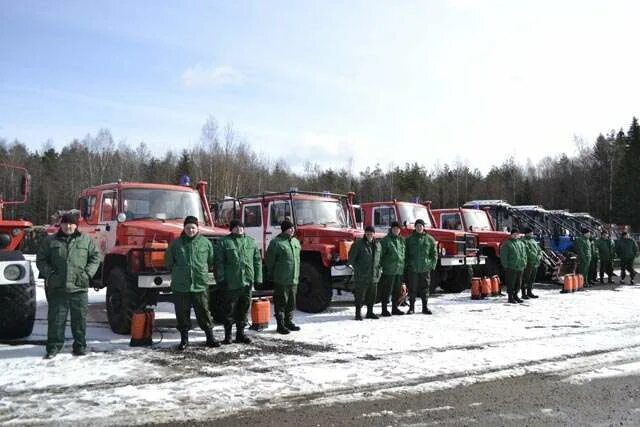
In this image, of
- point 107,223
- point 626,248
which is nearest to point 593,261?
point 626,248

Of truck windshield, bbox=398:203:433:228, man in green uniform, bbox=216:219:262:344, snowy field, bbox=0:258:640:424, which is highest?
truck windshield, bbox=398:203:433:228

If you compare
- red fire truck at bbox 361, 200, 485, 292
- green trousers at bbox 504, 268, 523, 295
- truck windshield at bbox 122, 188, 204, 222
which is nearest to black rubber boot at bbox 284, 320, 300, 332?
truck windshield at bbox 122, 188, 204, 222

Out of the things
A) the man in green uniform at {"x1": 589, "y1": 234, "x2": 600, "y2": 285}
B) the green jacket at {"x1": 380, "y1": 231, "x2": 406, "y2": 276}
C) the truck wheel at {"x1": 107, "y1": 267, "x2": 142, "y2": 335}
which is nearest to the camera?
the truck wheel at {"x1": 107, "y1": 267, "x2": 142, "y2": 335}

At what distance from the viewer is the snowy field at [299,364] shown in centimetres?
520

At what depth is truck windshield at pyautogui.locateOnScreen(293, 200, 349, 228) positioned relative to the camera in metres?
11.7

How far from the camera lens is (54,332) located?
23.1 ft

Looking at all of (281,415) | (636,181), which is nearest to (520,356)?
(281,415)

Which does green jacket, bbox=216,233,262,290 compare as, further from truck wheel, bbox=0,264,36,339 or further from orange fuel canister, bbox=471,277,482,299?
orange fuel canister, bbox=471,277,482,299

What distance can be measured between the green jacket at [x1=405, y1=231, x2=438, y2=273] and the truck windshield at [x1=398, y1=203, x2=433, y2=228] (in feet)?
11.0

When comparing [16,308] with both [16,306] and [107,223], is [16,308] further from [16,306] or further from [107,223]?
[107,223]

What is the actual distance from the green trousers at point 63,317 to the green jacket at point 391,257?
5399mm

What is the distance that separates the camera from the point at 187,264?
7578mm

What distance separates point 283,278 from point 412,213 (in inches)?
275

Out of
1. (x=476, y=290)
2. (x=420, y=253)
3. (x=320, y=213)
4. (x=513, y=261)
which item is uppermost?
(x=320, y=213)
